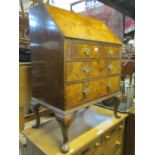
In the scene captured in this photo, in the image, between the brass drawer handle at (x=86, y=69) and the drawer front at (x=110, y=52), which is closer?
the brass drawer handle at (x=86, y=69)

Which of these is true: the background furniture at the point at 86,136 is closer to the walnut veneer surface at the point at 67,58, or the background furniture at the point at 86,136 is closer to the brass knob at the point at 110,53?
the walnut veneer surface at the point at 67,58

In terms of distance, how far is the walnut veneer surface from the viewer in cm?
104

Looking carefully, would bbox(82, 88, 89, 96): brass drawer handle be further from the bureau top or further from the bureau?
the bureau top

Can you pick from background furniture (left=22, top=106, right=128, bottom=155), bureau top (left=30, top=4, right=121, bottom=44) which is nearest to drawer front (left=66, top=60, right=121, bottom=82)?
bureau top (left=30, top=4, right=121, bottom=44)

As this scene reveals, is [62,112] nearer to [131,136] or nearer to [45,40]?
[45,40]

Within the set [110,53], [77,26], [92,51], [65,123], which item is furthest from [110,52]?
[65,123]

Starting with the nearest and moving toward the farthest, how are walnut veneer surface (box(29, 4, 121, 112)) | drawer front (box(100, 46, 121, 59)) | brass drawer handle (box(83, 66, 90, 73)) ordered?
walnut veneer surface (box(29, 4, 121, 112)), brass drawer handle (box(83, 66, 90, 73)), drawer front (box(100, 46, 121, 59))

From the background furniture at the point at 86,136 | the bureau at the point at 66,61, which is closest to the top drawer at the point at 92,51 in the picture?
the bureau at the point at 66,61

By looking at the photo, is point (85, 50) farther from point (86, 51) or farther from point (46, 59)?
point (46, 59)

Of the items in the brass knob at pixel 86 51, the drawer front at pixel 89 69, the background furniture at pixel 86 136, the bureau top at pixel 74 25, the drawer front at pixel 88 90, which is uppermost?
the bureau top at pixel 74 25

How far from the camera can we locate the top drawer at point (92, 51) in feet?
3.52
